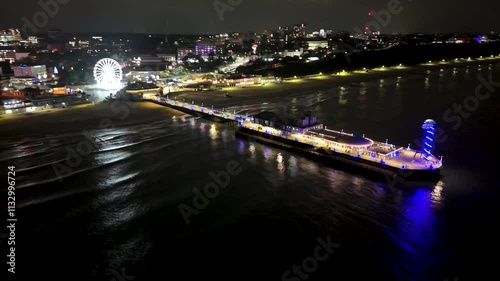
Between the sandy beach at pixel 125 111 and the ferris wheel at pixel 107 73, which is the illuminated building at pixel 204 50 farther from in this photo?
the sandy beach at pixel 125 111

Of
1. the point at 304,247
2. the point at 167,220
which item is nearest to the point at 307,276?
the point at 304,247

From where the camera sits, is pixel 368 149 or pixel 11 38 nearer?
pixel 368 149

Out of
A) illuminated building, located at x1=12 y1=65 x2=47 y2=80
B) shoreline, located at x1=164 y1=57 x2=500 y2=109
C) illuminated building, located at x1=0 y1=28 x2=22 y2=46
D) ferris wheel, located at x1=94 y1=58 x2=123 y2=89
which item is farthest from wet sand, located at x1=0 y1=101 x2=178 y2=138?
illuminated building, located at x1=0 y1=28 x2=22 y2=46

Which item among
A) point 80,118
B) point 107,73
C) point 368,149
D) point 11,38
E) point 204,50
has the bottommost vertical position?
point 368,149

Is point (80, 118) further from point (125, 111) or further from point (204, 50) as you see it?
point (204, 50)

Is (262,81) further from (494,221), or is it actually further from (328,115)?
(494,221)

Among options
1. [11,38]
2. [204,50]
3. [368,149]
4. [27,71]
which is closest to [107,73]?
[27,71]

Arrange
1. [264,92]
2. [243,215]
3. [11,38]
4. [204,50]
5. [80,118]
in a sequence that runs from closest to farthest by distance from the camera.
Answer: [243,215] → [80,118] → [264,92] → [204,50] → [11,38]

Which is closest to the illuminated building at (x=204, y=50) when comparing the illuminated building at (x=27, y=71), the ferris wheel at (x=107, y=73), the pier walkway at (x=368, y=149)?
the ferris wheel at (x=107, y=73)
